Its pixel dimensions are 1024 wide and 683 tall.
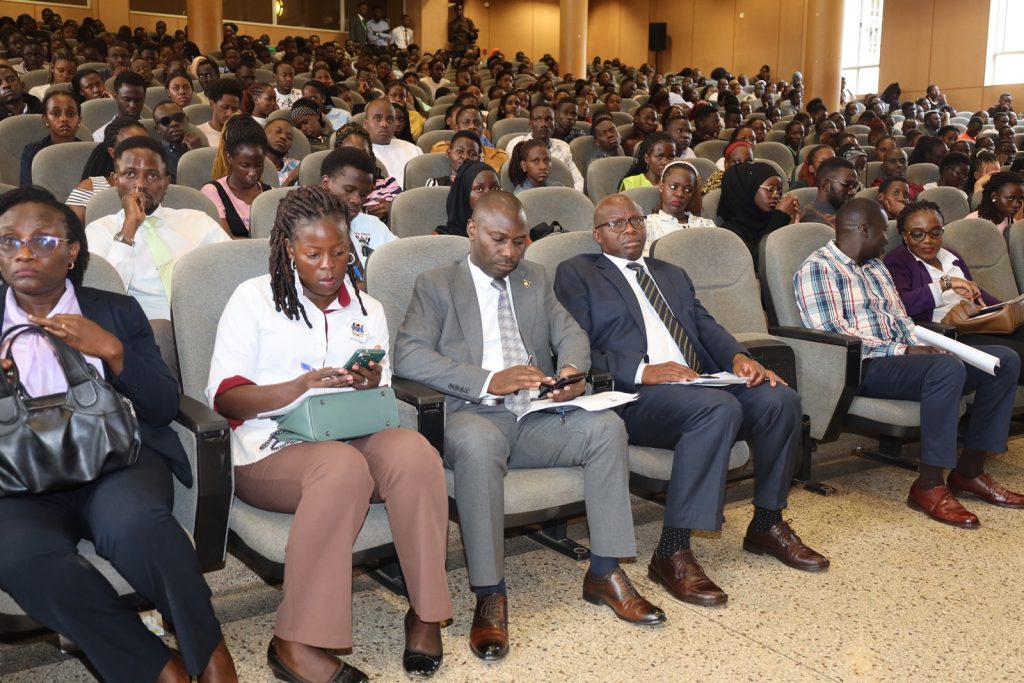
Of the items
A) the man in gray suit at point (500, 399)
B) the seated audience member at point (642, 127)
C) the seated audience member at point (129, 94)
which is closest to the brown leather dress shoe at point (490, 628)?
the man in gray suit at point (500, 399)

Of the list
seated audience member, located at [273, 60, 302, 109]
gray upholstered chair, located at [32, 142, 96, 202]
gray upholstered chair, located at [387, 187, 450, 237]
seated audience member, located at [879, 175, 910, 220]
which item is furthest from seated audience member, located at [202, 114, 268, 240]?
seated audience member, located at [273, 60, 302, 109]

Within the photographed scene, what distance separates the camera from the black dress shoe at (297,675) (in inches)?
90.6

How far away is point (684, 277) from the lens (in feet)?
11.5

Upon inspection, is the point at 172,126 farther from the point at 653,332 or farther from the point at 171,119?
the point at 653,332

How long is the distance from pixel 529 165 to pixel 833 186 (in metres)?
1.69

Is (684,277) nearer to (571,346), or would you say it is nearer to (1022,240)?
(571,346)

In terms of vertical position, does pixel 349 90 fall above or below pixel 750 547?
above

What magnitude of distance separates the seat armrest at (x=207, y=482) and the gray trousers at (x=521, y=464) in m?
0.61

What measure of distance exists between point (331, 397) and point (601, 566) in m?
0.92

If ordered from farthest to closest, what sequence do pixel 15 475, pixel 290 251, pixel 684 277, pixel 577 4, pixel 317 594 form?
pixel 577 4 → pixel 684 277 → pixel 290 251 → pixel 317 594 → pixel 15 475

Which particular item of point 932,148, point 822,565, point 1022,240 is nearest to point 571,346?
point 822,565

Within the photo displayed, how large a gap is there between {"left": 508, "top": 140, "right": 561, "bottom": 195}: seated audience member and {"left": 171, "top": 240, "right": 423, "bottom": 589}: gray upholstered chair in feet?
9.64

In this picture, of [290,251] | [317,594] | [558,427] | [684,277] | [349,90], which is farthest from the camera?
[349,90]

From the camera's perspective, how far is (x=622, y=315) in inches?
129
